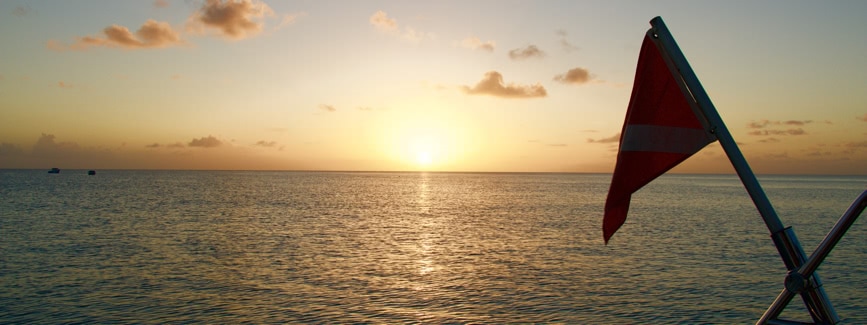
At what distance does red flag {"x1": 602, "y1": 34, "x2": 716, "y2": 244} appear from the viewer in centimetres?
554

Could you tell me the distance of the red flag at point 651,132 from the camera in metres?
5.54

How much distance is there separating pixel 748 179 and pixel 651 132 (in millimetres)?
990

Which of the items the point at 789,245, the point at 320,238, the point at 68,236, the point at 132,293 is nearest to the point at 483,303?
the point at 132,293

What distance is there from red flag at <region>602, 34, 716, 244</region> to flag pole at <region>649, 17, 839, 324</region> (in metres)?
0.25

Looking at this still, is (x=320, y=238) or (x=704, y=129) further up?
(x=704, y=129)

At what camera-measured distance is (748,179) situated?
4973 millimetres

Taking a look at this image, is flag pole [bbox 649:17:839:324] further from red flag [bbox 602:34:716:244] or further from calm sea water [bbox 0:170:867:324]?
calm sea water [bbox 0:170:867:324]

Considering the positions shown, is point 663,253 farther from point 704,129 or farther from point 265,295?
point 704,129

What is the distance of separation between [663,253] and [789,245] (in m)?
32.0

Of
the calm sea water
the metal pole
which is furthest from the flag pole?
the calm sea water

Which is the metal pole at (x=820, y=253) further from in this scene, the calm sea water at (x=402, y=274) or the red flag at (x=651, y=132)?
the calm sea water at (x=402, y=274)

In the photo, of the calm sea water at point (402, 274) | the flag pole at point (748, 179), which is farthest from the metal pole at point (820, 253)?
the calm sea water at point (402, 274)

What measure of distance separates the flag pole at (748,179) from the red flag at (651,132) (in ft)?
0.82

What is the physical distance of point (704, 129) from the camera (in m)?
5.33
